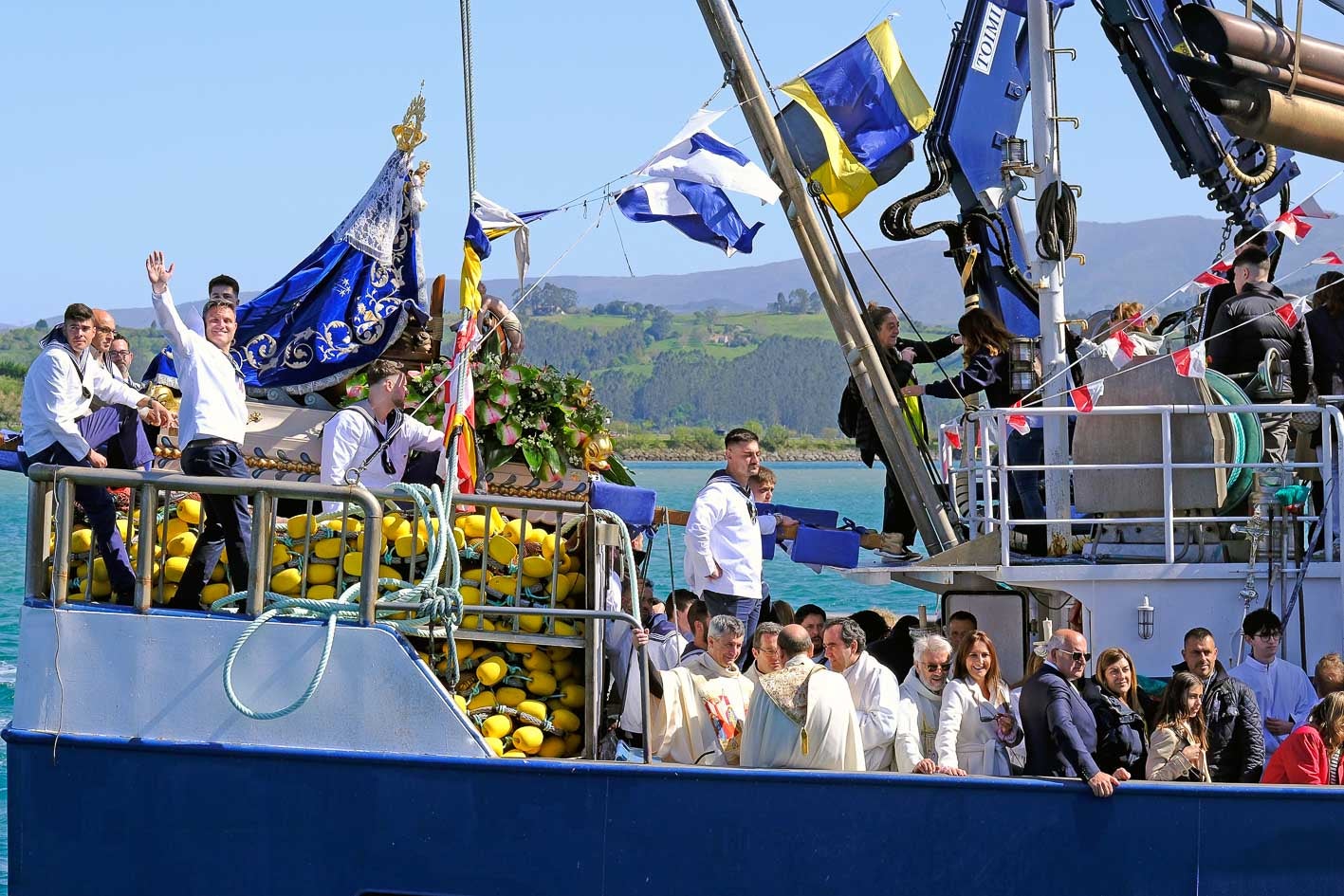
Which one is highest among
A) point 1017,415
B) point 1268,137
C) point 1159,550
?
point 1268,137

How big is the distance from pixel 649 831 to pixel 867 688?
1.16 metres

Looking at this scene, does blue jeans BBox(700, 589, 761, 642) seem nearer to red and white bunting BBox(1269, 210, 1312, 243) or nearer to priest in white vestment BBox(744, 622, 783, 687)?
priest in white vestment BBox(744, 622, 783, 687)

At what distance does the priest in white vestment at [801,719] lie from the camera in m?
7.50

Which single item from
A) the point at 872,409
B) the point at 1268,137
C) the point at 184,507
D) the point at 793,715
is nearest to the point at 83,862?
the point at 184,507

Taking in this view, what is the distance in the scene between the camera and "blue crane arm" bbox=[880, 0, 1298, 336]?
457 inches

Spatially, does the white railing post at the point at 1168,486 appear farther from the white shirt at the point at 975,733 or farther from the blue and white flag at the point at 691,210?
the blue and white flag at the point at 691,210

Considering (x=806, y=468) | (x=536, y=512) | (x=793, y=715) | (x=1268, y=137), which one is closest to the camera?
(x=1268, y=137)

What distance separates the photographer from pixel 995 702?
775 cm

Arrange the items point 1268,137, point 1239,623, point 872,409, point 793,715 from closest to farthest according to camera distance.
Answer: point 1268,137
point 793,715
point 1239,623
point 872,409

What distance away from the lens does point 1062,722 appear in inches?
293

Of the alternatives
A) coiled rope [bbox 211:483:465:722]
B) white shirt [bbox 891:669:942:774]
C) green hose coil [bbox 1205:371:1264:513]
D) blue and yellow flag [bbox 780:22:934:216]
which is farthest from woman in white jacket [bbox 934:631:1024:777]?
blue and yellow flag [bbox 780:22:934:216]

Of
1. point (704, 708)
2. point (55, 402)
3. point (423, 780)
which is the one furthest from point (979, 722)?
point (55, 402)

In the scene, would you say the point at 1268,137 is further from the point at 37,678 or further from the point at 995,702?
the point at 37,678

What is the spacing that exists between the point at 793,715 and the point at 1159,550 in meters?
3.02
